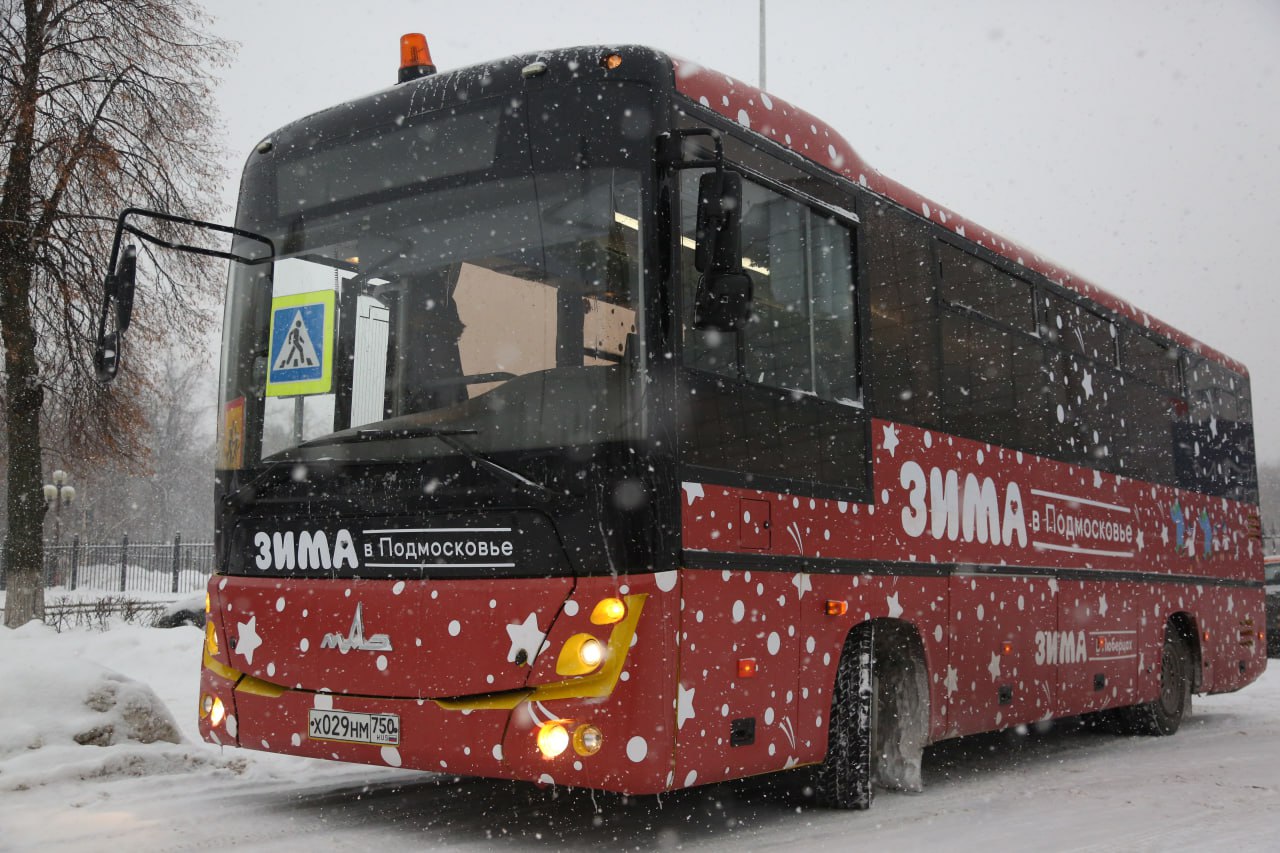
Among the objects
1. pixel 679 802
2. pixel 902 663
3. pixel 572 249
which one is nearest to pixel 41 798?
pixel 679 802

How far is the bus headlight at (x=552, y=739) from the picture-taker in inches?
217

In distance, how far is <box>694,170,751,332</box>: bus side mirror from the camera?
18.3 ft

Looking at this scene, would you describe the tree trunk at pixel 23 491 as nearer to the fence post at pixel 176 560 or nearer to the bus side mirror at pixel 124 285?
the bus side mirror at pixel 124 285

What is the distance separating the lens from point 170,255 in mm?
21016

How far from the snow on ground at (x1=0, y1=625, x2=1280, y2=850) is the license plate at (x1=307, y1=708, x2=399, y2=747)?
0.48 metres

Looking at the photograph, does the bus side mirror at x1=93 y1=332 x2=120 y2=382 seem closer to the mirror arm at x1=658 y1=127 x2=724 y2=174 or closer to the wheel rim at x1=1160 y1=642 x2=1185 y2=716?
the mirror arm at x1=658 y1=127 x2=724 y2=174

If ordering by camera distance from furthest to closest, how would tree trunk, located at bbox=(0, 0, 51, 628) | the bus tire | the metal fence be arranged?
the metal fence, tree trunk, located at bbox=(0, 0, 51, 628), the bus tire

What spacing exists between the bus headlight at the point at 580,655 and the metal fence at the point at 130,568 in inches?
1366

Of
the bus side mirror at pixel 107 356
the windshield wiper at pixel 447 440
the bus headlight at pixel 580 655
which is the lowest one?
the bus headlight at pixel 580 655

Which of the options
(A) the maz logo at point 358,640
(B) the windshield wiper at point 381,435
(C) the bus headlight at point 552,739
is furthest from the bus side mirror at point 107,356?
(C) the bus headlight at point 552,739

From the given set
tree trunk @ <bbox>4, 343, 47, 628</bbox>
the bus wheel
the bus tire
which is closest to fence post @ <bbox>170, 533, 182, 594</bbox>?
tree trunk @ <bbox>4, 343, 47, 628</bbox>

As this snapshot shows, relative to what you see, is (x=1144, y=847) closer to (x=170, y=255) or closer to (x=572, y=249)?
(x=572, y=249)

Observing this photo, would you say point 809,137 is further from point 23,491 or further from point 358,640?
point 23,491

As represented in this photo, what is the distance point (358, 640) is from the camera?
20.0 ft
